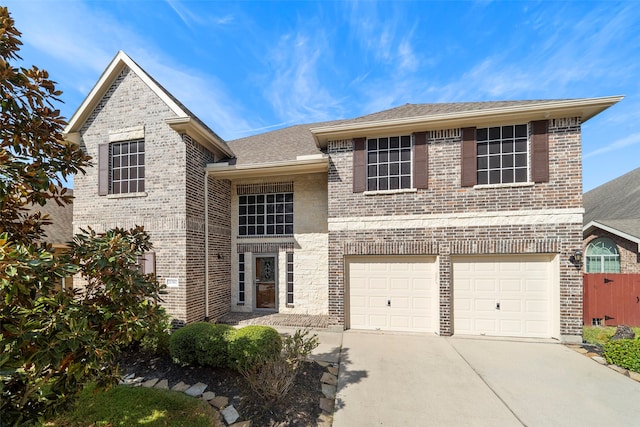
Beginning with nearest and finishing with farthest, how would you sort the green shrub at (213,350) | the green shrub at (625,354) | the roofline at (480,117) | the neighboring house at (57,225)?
the green shrub at (213,350)
the green shrub at (625,354)
the roofline at (480,117)
the neighboring house at (57,225)

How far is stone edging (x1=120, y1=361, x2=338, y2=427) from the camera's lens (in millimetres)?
3867

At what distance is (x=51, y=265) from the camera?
8.32 ft

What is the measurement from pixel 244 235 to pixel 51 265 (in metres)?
7.19

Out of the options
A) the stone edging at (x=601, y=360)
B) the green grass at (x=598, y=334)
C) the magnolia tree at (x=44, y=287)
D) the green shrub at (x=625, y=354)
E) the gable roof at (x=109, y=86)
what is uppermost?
the gable roof at (x=109, y=86)

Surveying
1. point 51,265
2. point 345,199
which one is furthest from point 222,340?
point 345,199

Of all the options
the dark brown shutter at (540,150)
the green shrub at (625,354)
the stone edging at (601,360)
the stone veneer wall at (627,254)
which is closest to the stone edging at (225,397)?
the stone edging at (601,360)

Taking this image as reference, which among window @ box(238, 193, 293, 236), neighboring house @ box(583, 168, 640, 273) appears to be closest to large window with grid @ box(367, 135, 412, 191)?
window @ box(238, 193, 293, 236)

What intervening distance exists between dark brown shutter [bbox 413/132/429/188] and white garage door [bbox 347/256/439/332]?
218 cm

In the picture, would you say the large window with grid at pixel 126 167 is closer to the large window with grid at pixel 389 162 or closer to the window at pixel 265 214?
the window at pixel 265 214

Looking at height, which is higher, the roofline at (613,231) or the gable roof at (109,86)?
the gable roof at (109,86)

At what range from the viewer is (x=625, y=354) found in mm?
5434

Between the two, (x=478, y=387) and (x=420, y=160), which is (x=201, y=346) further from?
(x=420, y=160)

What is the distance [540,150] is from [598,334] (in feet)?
17.5

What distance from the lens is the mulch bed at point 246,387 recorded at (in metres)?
3.87
